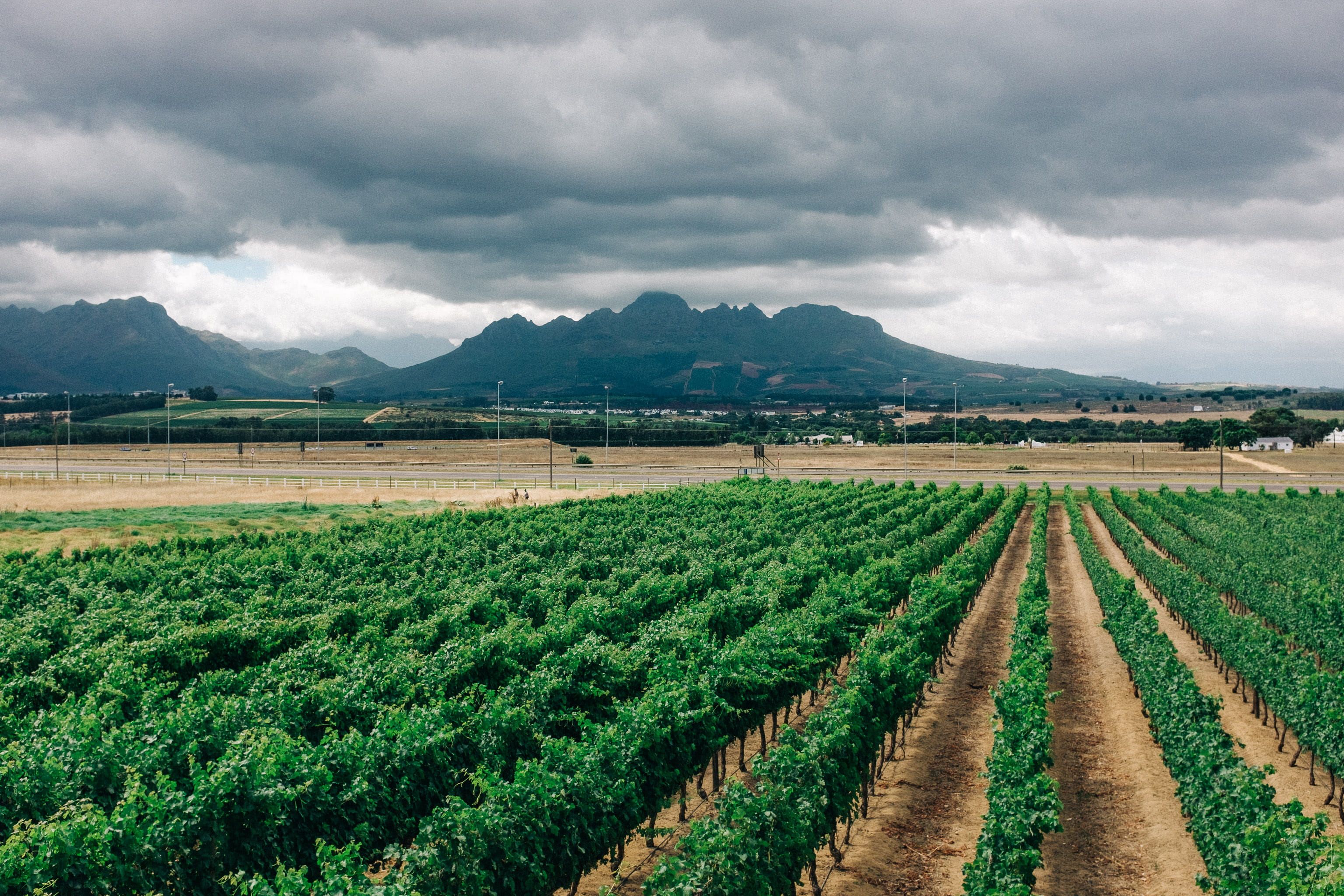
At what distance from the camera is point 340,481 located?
84.9 m

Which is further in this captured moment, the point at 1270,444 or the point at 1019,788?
the point at 1270,444

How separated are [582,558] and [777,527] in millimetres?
15042

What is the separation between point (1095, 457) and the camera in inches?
4747

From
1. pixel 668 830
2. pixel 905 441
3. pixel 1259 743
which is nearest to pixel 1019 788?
pixel 668 830

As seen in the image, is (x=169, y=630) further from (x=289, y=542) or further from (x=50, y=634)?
(x=289, y=542)

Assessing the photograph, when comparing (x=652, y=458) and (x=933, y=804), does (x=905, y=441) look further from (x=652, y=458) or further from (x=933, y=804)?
(x=933, y=804)

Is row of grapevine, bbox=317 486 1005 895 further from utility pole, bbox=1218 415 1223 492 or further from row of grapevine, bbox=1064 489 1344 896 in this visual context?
utility pole, bbox=1218 415 1223 492

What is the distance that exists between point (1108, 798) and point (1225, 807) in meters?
4.61

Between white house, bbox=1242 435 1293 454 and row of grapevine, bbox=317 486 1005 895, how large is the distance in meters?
136

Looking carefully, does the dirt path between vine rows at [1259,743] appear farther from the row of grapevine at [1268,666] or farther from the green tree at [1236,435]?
the green tree at [1236,435]

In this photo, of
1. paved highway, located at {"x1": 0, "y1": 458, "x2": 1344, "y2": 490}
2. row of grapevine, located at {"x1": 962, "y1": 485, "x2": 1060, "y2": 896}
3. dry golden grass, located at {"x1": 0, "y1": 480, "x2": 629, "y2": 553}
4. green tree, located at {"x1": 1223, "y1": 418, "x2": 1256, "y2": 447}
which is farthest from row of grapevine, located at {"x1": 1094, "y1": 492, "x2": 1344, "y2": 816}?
green tree, located at {"x1": 1223, "y1": 418, "x2": 1256, "y2": 447}

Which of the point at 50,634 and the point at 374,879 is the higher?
the point at 50,634

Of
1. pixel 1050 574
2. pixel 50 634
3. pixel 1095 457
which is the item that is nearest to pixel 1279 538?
pixel 1050 574

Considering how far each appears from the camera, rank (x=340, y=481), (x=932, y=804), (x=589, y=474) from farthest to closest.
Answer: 1. (x=589, y=474)
2. (x=340, y=481)
3. (x=932, y=804)
